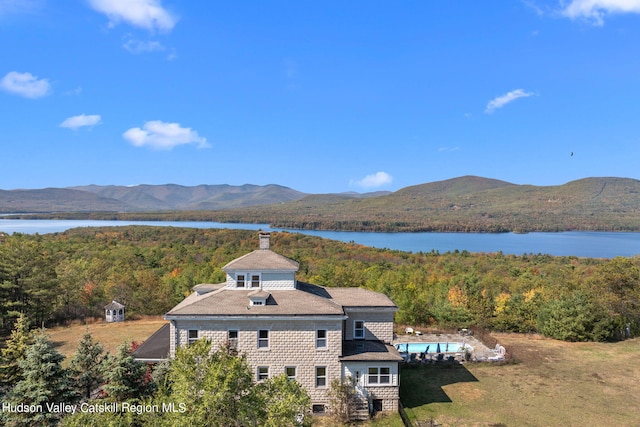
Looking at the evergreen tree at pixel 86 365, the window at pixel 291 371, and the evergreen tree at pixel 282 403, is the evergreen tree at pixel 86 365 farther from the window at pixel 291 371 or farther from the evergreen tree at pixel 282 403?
the evergreen tree at pixel 282 403

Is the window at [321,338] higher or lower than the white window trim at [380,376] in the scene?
higher

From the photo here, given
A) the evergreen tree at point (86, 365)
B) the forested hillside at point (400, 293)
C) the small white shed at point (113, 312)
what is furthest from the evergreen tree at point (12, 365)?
the small white shed at point (113, 312)

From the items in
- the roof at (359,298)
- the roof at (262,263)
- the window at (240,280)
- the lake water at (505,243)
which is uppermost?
the roof at (262,263)

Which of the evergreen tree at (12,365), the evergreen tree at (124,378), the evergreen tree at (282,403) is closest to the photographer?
the evergreen tree at (282,403)

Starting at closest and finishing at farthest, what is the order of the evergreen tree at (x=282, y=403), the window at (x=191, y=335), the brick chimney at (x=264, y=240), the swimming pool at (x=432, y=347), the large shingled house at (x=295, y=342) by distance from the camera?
the evergreen tree at (x=282, y=403) < the large shingled house at (x=295, y=342) < the window at (x=191, y=335) < the brick chimney at (x=264, y=240) < the swimming pool at (x=432, y=347)

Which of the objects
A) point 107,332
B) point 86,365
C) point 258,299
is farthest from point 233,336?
point 107,332

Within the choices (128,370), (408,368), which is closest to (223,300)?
(128,370)

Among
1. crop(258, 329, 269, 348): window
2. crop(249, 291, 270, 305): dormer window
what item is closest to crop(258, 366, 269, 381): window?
crop(258, 329, 269, 348): window
